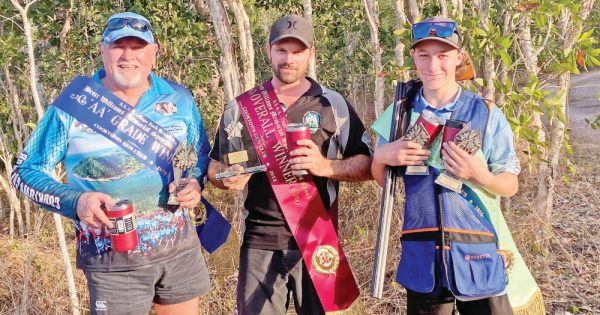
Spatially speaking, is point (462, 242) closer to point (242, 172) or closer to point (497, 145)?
point (497, 145)

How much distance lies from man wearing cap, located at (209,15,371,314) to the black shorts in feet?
0.88

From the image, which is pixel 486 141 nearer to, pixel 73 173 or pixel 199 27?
pixel 73 173

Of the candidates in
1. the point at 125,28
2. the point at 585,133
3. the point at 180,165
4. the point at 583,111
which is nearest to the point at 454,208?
the point at 180,165

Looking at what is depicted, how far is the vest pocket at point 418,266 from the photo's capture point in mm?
2377

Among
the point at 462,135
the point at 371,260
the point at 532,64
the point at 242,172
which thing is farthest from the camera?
the point at 371,260

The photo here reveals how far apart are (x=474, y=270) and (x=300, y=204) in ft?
3.01

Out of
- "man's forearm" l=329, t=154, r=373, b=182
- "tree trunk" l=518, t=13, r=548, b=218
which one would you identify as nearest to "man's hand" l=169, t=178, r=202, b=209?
"man's forearm" l=329, t=154, r=373, b=182

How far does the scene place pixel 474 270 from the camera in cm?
233

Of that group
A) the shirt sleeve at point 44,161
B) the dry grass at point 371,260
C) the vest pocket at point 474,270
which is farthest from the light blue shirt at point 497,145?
the dry grass at point 371,260

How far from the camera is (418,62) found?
8.02 ft

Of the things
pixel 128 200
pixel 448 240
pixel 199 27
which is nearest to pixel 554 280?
pixel 448 240

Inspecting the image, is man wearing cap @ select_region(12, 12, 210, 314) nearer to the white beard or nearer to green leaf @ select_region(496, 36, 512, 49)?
the white beard

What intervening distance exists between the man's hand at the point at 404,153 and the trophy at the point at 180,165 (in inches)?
37.5

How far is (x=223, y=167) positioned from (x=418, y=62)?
1.11m
